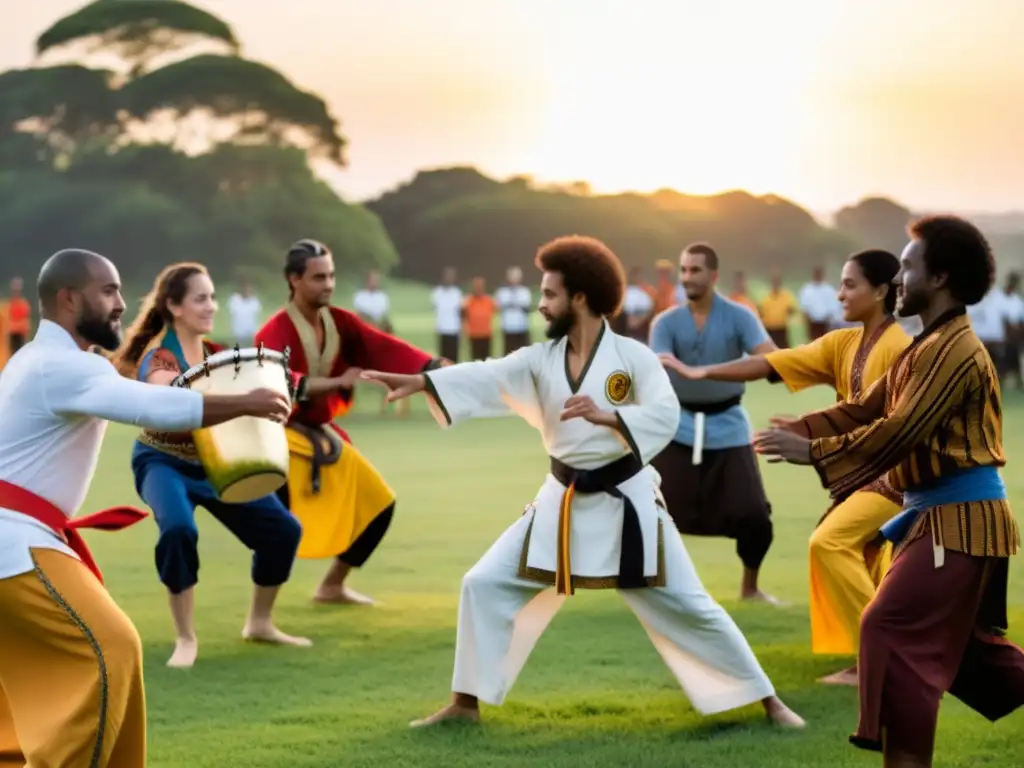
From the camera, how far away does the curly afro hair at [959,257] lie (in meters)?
4.60

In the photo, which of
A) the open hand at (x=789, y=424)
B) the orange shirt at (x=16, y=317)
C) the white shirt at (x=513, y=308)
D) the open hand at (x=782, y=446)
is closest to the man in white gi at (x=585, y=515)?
the open hand at (x=789, y=424)

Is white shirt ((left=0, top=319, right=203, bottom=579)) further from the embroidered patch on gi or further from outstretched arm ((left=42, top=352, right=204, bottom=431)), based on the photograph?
the embroidered patch on gi

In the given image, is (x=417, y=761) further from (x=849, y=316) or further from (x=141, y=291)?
(x=141, y=291)

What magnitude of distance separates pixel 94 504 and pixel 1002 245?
28584 millimetres

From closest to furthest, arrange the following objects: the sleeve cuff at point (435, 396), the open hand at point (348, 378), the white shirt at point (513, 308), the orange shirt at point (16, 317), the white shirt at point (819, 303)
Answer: the sleeve cuff at point (435, 396) < the open hand at point (348, 378) < the white shirt at point (513, 308) < the orange shirt at point (16, 317) < the white shirt at point (819, 303)

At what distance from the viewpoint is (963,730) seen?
5566mm

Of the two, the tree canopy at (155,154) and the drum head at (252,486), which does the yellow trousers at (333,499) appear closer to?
the drum head at (252,486)

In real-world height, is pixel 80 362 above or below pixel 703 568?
above

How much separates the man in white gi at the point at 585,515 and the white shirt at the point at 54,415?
139 centimetres

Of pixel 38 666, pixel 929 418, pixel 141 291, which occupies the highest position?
pixel 929 418

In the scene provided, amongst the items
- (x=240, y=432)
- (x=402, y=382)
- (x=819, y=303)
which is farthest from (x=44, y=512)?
(x=819, y=303)

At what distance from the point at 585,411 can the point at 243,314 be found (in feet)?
68.4

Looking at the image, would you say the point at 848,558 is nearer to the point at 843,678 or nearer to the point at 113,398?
the point at 843,678

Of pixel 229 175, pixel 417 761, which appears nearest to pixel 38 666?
pixel 417 761
